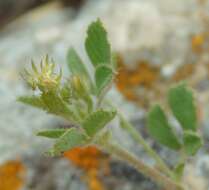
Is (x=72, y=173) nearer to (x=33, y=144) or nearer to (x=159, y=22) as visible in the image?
(x=33, y=144)

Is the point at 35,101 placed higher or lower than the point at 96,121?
higher

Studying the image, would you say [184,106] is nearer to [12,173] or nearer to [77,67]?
[77,67]

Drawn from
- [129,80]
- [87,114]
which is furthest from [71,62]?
[129,80]

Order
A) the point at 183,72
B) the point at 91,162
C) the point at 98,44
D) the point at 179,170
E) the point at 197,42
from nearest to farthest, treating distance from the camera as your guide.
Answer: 1. the point at 98,44
2. the point at 179,170
3. the point at 91,162
4. the point at 183,72
5. the point at 197,42

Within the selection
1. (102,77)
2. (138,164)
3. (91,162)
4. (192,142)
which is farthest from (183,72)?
(102,77)

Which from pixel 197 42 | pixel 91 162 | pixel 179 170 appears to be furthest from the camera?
pixel 197 42

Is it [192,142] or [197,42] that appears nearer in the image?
[192,142]
